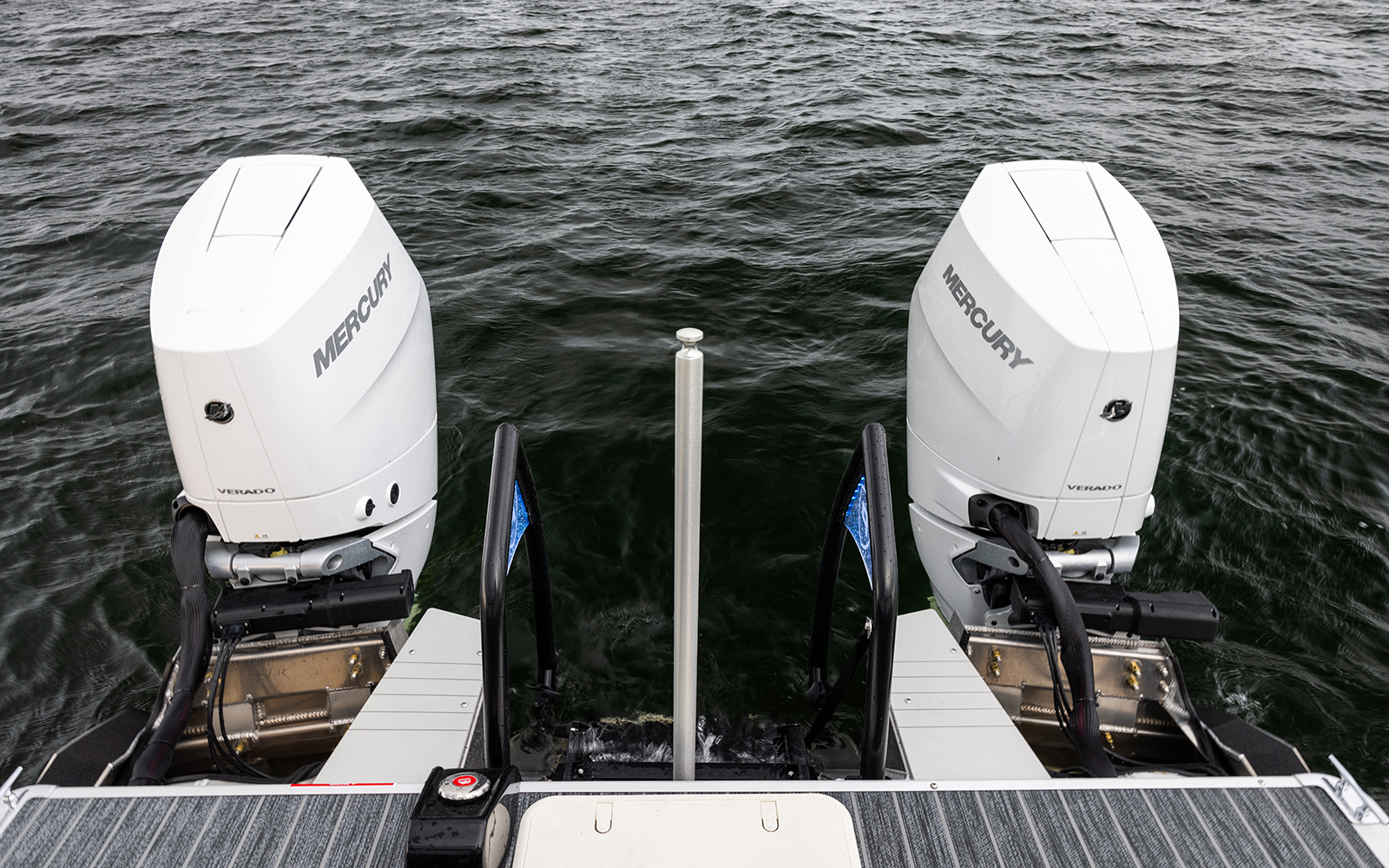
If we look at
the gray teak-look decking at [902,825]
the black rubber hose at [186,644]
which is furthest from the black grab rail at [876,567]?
the black rubber hose at [186,644]

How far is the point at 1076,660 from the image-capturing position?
229 cm

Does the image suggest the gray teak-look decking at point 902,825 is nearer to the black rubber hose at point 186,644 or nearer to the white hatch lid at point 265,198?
the black rubber hose at point 186,644

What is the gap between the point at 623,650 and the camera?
3.68 m

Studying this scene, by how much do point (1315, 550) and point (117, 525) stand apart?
20.1 ft

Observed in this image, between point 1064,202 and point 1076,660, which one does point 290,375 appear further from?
point 1064,202

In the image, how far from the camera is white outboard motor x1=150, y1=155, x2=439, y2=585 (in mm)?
2418

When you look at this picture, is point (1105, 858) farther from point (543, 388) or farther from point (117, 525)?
point (117, 525)

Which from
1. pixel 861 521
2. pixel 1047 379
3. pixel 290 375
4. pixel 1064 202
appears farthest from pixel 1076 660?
pixel 290 375

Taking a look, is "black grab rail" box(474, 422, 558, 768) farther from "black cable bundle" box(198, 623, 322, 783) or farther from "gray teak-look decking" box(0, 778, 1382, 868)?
"black cable bundle" box(198, 623, 322, 783)

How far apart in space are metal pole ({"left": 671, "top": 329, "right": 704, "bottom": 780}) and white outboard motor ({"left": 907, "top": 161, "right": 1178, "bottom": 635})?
1.40 metres

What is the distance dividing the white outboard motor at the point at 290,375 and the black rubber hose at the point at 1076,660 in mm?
2124

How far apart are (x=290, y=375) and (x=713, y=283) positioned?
14.1 ft

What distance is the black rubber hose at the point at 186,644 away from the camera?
222 cm

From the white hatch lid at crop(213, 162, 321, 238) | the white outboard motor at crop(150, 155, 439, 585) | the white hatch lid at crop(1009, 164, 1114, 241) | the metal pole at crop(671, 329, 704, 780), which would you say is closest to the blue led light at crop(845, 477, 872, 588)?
the metal pole at crop(671, 329, 704, 780)
